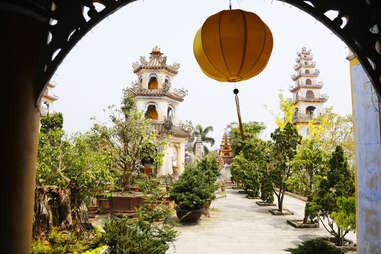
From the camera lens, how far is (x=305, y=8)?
202cm

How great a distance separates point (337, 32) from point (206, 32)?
3.57 feet

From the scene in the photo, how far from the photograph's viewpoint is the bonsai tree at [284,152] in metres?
8.95

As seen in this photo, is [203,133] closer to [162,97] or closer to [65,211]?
[162,97]

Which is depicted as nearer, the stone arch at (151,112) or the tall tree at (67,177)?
the tall tree at (67,177)

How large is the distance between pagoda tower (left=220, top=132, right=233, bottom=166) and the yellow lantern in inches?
859

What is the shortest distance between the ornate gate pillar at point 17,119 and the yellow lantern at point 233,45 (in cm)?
137

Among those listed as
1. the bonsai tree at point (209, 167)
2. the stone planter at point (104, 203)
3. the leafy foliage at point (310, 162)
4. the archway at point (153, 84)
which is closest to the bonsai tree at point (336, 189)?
the leafy foliage at point (310, 162)

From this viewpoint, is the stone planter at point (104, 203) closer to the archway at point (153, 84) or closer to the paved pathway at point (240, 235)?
the paved pathway at point (240, 235)

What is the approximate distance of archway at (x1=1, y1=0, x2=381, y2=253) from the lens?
1601 millimetres

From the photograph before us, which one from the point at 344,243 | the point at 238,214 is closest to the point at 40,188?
the point at 344,243

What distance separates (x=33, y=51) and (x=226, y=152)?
23.2 meters

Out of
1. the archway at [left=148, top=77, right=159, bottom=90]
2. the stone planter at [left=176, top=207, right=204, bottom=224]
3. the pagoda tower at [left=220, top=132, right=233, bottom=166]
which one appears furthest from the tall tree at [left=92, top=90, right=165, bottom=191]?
the pagoda tower at [left=220, top=132, right=233, bottom=166]

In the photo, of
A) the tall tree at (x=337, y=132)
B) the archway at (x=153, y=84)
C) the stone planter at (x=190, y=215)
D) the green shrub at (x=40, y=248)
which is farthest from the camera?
the archway at (x=153, y=84)

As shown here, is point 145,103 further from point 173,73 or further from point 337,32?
point 337,32
